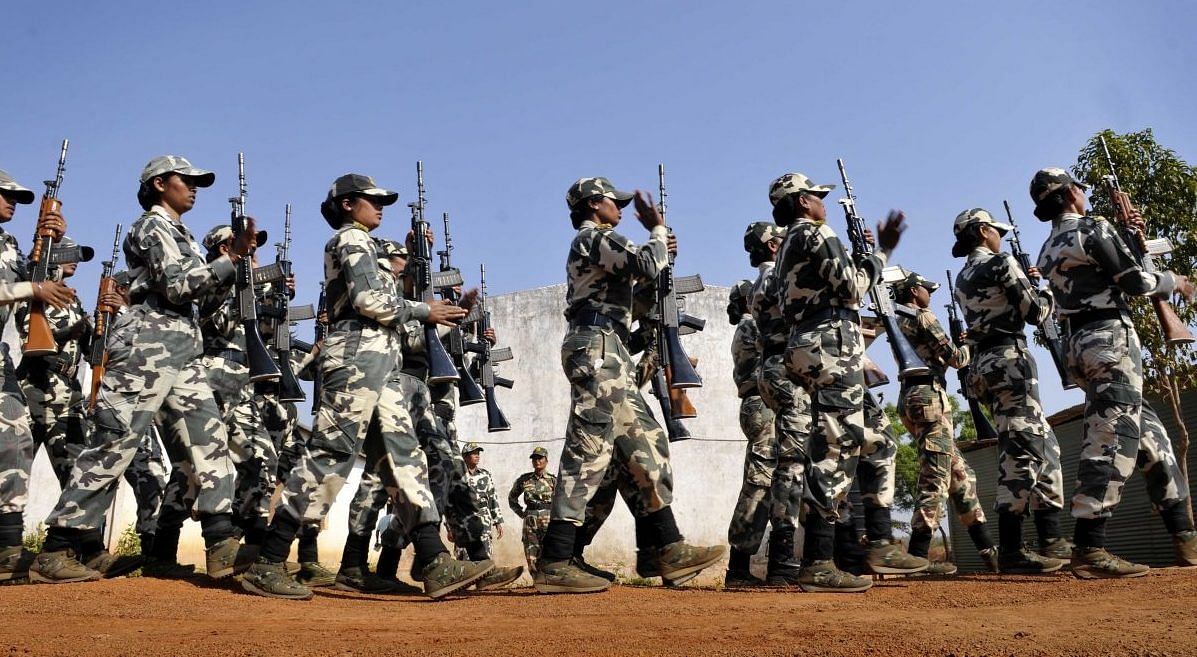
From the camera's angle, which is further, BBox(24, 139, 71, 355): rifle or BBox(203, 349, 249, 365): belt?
BBox(203, 349, 249, 365): belt

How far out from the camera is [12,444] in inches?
233

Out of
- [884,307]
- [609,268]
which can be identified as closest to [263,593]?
[609,268]

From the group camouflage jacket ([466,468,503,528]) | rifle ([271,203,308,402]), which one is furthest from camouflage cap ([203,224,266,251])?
camouflage jacket ([466,468,503,528])

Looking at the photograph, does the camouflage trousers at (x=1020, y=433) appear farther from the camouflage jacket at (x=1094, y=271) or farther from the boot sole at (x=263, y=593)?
the boot sole at (x=263, y=593)

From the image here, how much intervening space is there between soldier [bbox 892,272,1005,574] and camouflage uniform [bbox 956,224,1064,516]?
92 cm

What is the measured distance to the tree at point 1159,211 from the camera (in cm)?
1148

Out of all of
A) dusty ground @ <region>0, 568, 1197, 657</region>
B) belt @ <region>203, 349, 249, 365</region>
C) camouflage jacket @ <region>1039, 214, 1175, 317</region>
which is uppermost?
camouflage jacket @ <region>1039, 214, 1175, 317</region>

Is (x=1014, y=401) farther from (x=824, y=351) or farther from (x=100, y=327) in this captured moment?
(x=100, y=327)

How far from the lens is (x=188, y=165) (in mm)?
6289

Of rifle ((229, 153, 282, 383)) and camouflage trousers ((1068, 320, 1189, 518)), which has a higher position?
rifle ((229, 153, 282, 383))

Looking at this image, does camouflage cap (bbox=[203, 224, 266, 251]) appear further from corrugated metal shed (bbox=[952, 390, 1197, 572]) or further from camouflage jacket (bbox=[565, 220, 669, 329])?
corrugated metal shed (bbox=[952, 390, 1197, 572])

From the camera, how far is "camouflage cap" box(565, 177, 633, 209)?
6.28 metres

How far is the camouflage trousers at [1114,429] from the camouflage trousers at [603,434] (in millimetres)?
2742

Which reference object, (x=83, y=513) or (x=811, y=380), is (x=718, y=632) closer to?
(x=811, y=380)
